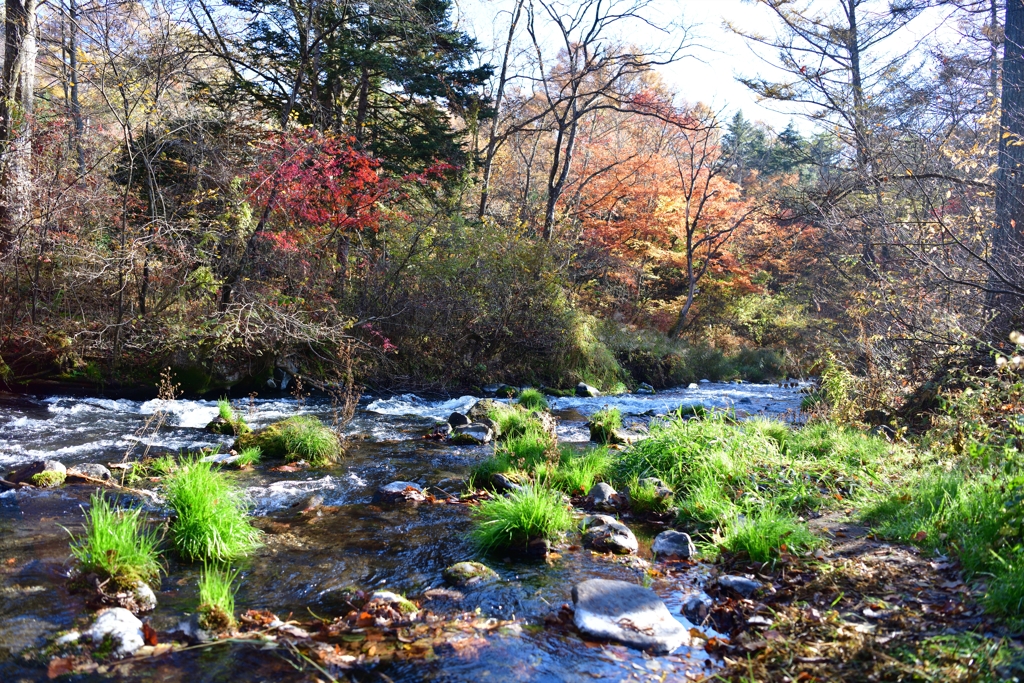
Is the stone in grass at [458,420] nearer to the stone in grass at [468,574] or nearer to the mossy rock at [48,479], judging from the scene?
the mossy rock at [48,479]

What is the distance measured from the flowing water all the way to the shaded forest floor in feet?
1.34

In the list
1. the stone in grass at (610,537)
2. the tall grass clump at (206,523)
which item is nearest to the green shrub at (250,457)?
the tall grass clump at (206,523)

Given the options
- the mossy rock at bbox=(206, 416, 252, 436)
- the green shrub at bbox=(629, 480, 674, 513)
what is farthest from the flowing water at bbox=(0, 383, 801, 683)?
the green shrub at bbox=(629, 480, 674, 513)

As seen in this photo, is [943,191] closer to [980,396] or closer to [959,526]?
[980,396]

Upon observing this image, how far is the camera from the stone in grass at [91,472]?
20.9 ft

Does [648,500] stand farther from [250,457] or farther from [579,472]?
[250,457]

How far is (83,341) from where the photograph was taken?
1087cm

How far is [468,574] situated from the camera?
4.59 meters

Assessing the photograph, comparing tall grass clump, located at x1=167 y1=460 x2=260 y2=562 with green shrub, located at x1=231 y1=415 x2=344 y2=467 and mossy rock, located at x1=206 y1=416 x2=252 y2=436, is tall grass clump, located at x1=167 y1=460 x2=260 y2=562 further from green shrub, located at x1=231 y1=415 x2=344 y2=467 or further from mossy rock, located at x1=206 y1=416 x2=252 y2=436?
mossy rock, located at x1=206 y1=416 x2=252 y2=436

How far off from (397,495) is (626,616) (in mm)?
3133

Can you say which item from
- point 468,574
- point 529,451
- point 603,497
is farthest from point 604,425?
point 468,574

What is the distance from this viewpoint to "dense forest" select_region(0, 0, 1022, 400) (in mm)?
8875

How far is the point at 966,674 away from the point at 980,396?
13.8ft

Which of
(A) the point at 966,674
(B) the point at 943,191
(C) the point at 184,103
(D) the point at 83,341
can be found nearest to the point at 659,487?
(A) the point at 966,674
